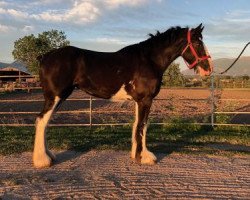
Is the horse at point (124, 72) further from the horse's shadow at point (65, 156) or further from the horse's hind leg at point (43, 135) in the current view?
the horse's shadow at point (65, 156)

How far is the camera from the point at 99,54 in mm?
6789

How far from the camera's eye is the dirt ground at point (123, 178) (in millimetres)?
4902

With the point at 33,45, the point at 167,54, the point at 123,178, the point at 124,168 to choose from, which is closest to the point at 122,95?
the point at 167,54

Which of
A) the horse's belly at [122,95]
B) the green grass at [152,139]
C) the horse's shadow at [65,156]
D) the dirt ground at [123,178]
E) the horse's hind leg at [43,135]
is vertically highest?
the horse's belly at [122,95]

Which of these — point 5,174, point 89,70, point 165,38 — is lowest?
point 5,174

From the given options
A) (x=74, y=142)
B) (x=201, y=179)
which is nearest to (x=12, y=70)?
(x=74, y=142)

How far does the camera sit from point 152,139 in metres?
9.16

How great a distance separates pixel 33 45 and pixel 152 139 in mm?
60686

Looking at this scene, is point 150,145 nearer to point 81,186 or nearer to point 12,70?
point 81,186

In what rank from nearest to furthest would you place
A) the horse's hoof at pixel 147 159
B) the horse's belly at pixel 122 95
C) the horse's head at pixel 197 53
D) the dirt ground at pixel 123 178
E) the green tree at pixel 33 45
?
the dirt ground at pixel 123 178, the horse's hoof at pixel 147 159, the horse's belly at pixel 122 95, the horse's head at pixel 197 53, the green tree at pixel 33 45

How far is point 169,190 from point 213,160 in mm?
2158

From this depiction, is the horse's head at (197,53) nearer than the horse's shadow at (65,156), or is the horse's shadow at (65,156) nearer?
the horse's shadow at (65,156)

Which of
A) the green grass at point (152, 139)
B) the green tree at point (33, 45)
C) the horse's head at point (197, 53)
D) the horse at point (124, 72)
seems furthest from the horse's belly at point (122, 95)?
the green tree at point (33, 45)

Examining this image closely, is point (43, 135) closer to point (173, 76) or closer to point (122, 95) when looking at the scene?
point (122, 95)
